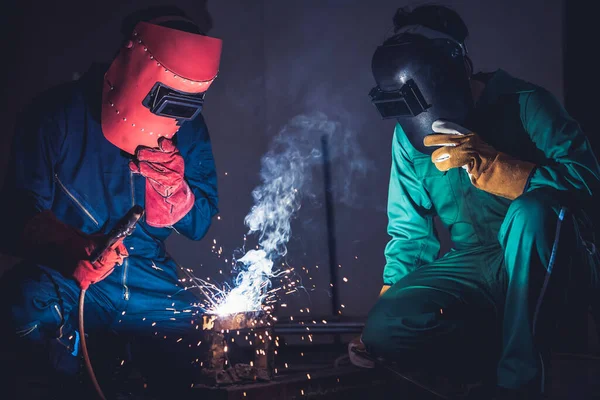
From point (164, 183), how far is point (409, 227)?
1.13 meters

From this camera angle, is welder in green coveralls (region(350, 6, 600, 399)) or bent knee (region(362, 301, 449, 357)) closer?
welder in green coveralls (region(350, 6, 600, 399))

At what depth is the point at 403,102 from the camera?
2250 millimetres

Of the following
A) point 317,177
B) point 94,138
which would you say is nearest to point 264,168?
point 317,177

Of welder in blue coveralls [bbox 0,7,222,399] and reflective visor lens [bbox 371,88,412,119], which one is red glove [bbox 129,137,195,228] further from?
reflective visor lens [bbox 371,88,412,119]

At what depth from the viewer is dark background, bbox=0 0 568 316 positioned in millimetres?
3121

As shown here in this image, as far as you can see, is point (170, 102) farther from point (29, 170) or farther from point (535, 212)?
point (535, 212)

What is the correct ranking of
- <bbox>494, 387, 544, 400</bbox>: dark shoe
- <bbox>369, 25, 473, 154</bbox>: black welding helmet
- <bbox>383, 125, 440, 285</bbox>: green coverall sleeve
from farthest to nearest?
<bbox>383, 125, 440, 285</bbox>: green coverall sleeve < <bbox>369, 25, 473, 154</bbox>: black welding helmet < <bbox>494, 387, 544, 400</bbox>: dark shoe

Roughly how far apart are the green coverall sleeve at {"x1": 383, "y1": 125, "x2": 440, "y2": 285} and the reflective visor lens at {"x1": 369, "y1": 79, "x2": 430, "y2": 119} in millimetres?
351

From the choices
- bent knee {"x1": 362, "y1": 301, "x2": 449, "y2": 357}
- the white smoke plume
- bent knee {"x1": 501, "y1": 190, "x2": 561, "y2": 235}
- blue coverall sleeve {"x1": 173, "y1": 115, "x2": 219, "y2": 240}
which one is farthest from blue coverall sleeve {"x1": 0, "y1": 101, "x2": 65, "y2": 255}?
bent knee {"x1": 501, "y1": 190, "x2": 561, "y2": 235}

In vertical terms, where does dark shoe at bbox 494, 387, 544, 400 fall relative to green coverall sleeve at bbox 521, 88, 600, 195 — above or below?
below

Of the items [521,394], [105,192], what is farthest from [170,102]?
[521,394]

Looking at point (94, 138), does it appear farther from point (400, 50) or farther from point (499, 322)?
point (499, 322)

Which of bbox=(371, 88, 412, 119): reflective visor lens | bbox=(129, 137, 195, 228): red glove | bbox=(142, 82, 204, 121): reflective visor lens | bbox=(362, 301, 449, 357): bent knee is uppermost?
bbox=(142, 82, 204, 121): reflective visor lens

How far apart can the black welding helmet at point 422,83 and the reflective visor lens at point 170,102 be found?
2.52ft
